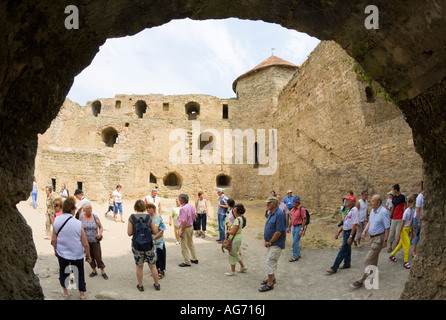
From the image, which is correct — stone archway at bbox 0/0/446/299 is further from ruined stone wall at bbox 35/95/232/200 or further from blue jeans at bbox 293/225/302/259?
ruined stone wall at bbox 35/95/232/200

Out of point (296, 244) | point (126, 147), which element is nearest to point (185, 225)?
point (296, 244)

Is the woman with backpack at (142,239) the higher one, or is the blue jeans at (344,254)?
the woman with backpack at (142,239)

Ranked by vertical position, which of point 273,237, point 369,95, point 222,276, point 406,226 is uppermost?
point 369,95

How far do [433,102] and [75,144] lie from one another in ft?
81.8

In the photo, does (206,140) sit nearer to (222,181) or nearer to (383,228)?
(222,181)

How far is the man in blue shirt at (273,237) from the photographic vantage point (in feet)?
16.9

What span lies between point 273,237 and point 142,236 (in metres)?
2.27

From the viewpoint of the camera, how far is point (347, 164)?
33.5ft

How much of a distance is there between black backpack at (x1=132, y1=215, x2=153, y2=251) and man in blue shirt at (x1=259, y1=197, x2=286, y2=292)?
2046 millimetres

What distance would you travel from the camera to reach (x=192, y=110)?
31156mm

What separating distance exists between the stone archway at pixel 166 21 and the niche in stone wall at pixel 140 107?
80.6ft

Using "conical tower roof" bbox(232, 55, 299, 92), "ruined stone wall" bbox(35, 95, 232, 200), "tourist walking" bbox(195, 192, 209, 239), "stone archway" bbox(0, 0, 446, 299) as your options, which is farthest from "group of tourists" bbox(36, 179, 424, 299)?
"conical tower roof" bbox(232, 55, 299, 92)

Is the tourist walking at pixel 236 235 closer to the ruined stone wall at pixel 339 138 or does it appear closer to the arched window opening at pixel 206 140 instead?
the ruined stone wall at pixel 339 138

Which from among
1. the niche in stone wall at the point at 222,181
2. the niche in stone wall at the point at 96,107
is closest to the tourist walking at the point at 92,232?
the niche in stone wall at the point at 222,181
